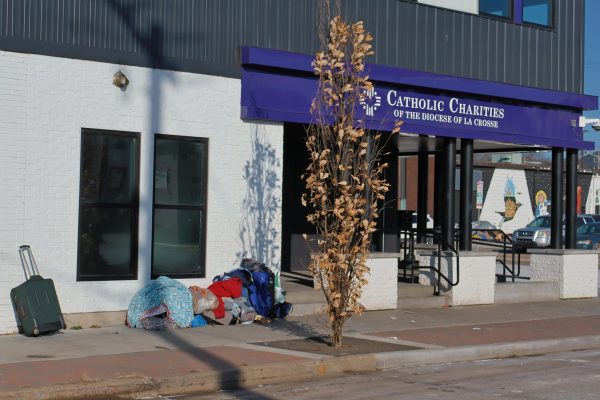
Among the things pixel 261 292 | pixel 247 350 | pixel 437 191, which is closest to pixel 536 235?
pixel 437 191

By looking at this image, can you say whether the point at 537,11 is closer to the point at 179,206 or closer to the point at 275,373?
the point at 179,206

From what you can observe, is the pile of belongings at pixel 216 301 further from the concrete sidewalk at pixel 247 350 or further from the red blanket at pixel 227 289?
the concrete sidewalk at pixel 247 350

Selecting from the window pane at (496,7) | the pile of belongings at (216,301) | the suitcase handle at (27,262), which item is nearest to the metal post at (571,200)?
the window pane at (496,7)

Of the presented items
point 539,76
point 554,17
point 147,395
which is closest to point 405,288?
point 539,76

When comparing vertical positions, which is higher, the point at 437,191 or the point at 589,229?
the point at 437,191

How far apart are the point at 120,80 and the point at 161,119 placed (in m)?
0.94

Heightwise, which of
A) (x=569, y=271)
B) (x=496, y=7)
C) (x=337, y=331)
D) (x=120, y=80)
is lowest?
(x=337, y=331)

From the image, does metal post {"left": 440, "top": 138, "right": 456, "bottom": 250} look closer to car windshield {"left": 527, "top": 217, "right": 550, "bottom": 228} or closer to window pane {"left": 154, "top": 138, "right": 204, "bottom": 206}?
window pane {"left": 154, "top": 138, "right": 204, "bottom": 206}

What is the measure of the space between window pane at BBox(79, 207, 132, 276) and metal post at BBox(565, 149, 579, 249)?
10310 millimetres

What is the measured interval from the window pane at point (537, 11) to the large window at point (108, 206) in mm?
9324

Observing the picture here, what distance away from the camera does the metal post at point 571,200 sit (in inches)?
793

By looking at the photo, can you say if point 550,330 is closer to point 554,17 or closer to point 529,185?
point 554,17

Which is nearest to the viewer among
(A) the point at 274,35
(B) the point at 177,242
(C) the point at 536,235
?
(B) the point at 177,242

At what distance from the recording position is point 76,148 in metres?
13.5
